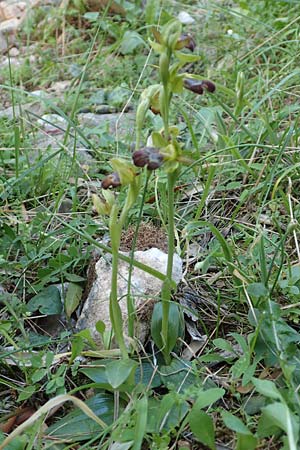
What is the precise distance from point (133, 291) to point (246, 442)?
0.49 m

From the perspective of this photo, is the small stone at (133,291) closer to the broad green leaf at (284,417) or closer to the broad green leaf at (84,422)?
the broad green leaf at (84,422)

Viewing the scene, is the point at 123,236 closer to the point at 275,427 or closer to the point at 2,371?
the point at 2,371

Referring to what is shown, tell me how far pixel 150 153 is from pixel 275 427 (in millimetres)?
509

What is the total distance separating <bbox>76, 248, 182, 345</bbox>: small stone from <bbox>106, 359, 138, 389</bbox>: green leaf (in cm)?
21

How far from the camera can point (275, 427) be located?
42.4 inches

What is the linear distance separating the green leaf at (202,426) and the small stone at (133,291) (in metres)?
0.29

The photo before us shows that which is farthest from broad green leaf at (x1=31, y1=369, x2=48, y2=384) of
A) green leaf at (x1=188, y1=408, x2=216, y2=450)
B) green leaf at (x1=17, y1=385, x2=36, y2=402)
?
green leaf at (x1=188, y1=408, x2=216, y2=450)

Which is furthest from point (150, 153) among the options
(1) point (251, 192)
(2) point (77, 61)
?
(2) point (77, 61)

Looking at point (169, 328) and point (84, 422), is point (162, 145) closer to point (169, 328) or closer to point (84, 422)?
point (169, 328)

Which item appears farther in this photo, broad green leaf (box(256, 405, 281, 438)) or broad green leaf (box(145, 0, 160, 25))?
broad green leaf (box(145, 0, 160, 25))

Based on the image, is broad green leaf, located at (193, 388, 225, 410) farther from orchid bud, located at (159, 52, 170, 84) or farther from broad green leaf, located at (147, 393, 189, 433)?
orchid bud, located at (159, 52, 170, 84)

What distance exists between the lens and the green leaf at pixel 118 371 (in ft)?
3.67

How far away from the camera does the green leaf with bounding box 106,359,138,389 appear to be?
112 cm

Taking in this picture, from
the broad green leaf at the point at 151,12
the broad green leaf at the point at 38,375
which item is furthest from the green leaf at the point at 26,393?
the broad green leaf at the point at 151,12
